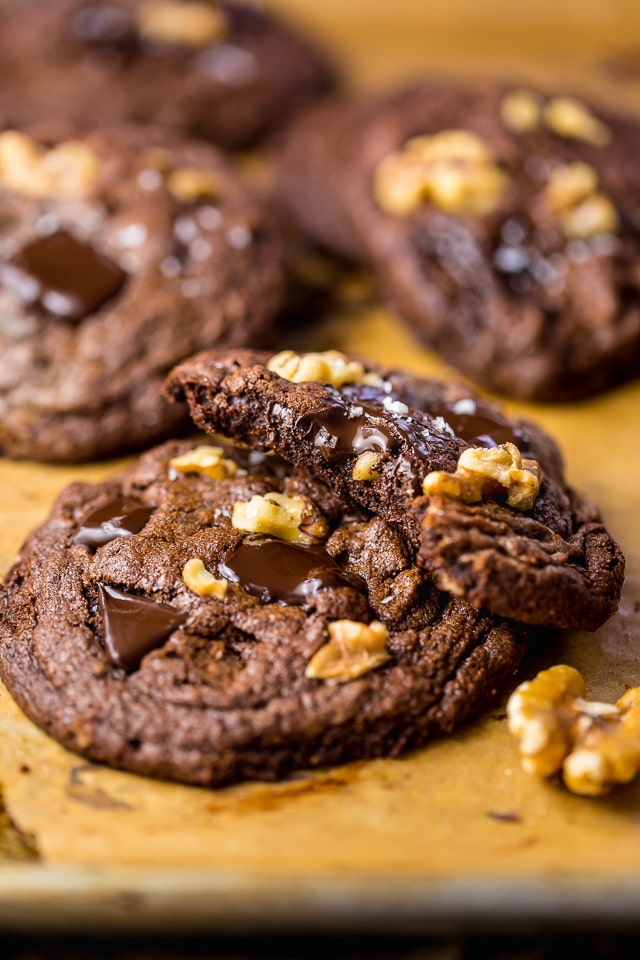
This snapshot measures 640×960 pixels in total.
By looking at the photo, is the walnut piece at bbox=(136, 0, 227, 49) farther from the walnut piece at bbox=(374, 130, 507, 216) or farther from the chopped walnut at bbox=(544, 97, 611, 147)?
the chopped walnut at bbox=(544, 97, 611, 147)

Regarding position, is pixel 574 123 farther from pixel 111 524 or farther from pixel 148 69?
pixel 111 524

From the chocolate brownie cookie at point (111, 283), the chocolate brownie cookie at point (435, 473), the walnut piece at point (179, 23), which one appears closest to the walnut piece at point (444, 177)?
the chocolate brownie cookie at point (111, 283)

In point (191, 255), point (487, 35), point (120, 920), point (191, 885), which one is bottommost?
point (120, 920)

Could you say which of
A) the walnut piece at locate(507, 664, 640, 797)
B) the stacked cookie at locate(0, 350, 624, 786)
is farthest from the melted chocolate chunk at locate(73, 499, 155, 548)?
the walnut piece at locate(507, 664, 640, 797)

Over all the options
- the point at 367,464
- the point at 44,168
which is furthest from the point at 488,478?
the point at 44,168

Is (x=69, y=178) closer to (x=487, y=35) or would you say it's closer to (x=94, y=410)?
(x=94, y=410)

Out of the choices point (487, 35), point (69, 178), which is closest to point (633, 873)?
point (69, 178)

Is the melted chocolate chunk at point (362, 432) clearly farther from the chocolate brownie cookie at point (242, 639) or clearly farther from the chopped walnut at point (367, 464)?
the chocolate brownie cookie at point (242, 639)

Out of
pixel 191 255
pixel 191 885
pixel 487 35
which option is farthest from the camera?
pixel 487 35
